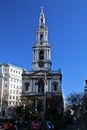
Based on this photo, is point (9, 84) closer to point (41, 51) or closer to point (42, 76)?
point (41, 51)

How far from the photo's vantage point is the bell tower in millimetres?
127375

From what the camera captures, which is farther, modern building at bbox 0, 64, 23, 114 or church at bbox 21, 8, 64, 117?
modern building at bbox 0, 64, 23, 114

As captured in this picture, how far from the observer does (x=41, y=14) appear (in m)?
134

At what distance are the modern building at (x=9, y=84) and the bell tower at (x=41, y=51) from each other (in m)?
39.6

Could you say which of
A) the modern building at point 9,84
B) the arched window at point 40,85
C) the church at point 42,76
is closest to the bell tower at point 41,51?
the church at point 42,76

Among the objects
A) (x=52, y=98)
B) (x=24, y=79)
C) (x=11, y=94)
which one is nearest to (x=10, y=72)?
(x=11, y=94)

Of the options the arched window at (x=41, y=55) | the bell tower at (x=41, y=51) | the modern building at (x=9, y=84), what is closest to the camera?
the bell tower at (x=41, y=51)

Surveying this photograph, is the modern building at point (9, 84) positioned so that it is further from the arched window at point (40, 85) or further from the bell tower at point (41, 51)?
the bell tower at point (41, 51)

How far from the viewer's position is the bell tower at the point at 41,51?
127 meters

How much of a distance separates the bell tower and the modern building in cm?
3959

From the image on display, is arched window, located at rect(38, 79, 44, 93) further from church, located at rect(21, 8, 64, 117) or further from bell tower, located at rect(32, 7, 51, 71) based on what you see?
bell tower, located at rect(32, 7, 51, 71)

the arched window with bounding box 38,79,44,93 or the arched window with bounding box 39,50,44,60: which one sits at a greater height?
the arched window with bounding box 39,50,44,60

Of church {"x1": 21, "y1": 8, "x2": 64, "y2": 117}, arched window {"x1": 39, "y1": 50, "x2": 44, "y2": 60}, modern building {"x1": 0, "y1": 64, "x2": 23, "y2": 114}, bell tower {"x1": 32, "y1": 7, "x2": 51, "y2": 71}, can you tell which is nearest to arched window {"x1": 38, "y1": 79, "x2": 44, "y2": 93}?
church {"x1": 21, "y1": 8, "x2": 64, "y2": 117}

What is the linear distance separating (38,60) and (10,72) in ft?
168
